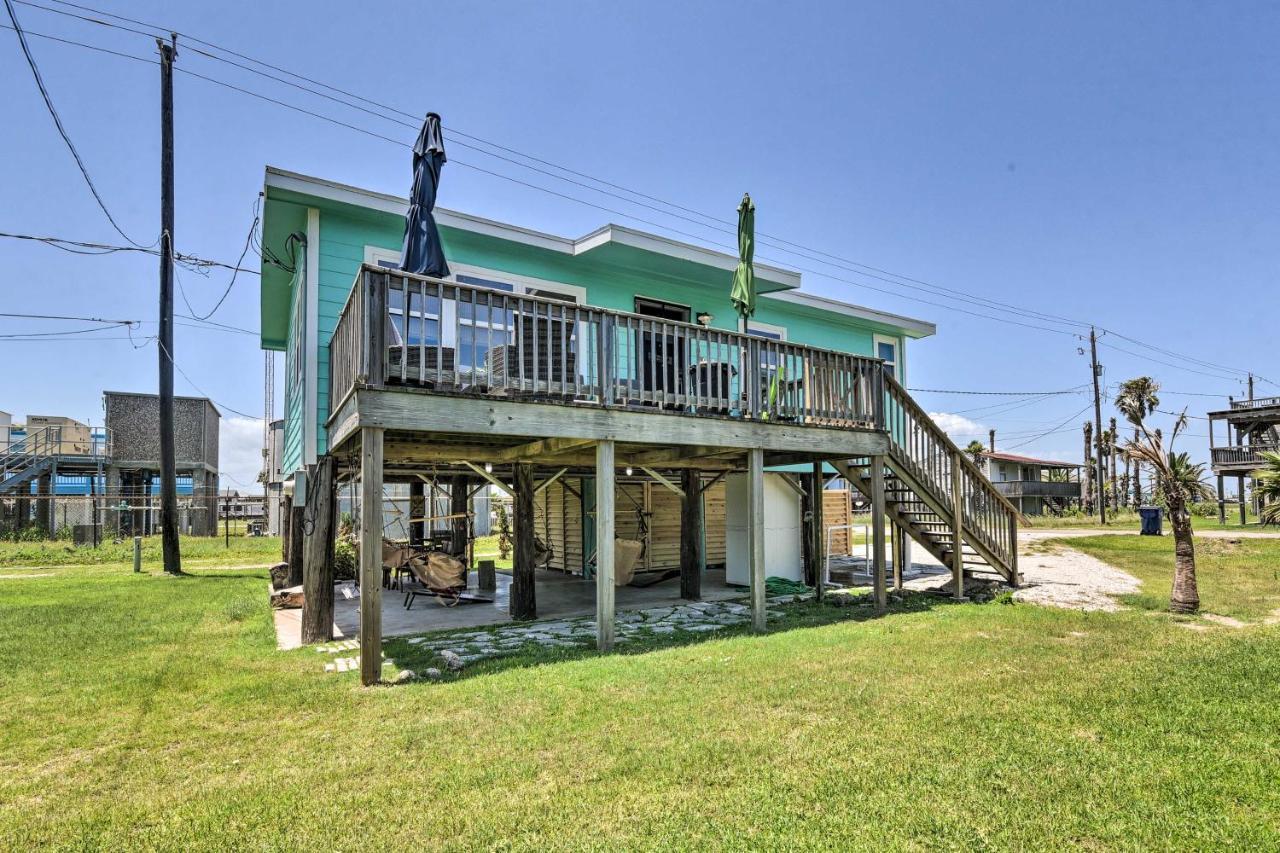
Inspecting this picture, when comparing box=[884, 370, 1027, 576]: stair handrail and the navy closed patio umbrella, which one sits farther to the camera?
box=[884, 370, 1027, 576]: stair handrail

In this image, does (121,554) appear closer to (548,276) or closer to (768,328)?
(548,276)

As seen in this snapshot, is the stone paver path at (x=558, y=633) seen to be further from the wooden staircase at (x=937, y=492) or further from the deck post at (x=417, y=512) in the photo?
the deck post at (x=417, y=512)

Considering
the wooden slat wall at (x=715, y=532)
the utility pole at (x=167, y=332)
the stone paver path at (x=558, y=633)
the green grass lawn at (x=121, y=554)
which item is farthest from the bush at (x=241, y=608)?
the wooden slat wall at (x=715, y=532)

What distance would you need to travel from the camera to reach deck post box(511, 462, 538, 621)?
8.83 metres

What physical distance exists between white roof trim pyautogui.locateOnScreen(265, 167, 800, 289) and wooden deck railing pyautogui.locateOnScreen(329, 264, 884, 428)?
42.8 inches

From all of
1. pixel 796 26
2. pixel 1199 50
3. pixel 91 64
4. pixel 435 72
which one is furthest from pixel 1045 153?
pixel 91 64

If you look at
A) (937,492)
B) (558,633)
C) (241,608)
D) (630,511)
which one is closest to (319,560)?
(558,633)

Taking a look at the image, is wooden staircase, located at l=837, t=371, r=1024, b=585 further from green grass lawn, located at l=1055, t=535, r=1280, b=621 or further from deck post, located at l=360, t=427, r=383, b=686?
deck post, located at l=360, t=427, r=383, b=686

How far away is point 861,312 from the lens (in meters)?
13.8

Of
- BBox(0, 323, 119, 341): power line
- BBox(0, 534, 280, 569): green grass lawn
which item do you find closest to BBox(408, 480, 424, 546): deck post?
BBox(0, 534, 280, 569): green grass lawn

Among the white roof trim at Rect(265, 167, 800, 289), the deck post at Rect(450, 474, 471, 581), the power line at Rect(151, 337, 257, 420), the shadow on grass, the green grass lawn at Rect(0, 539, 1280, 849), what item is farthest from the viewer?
the power line at Rect(151, 337, 257, 420)

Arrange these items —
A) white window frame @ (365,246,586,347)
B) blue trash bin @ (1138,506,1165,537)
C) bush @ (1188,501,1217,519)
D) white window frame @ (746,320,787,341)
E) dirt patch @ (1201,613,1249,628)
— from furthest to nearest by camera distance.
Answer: bush @ (1188,501,1217,519), blue trash bin @ (1138,506,1165,537), white window frame @ (746,320,787,341), white window frame @ (365,246,586,347), dirt patch @ (1201,613,1249,628)

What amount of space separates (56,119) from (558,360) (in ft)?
34.5

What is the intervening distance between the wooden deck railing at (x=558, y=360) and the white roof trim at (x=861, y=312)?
142 inches
